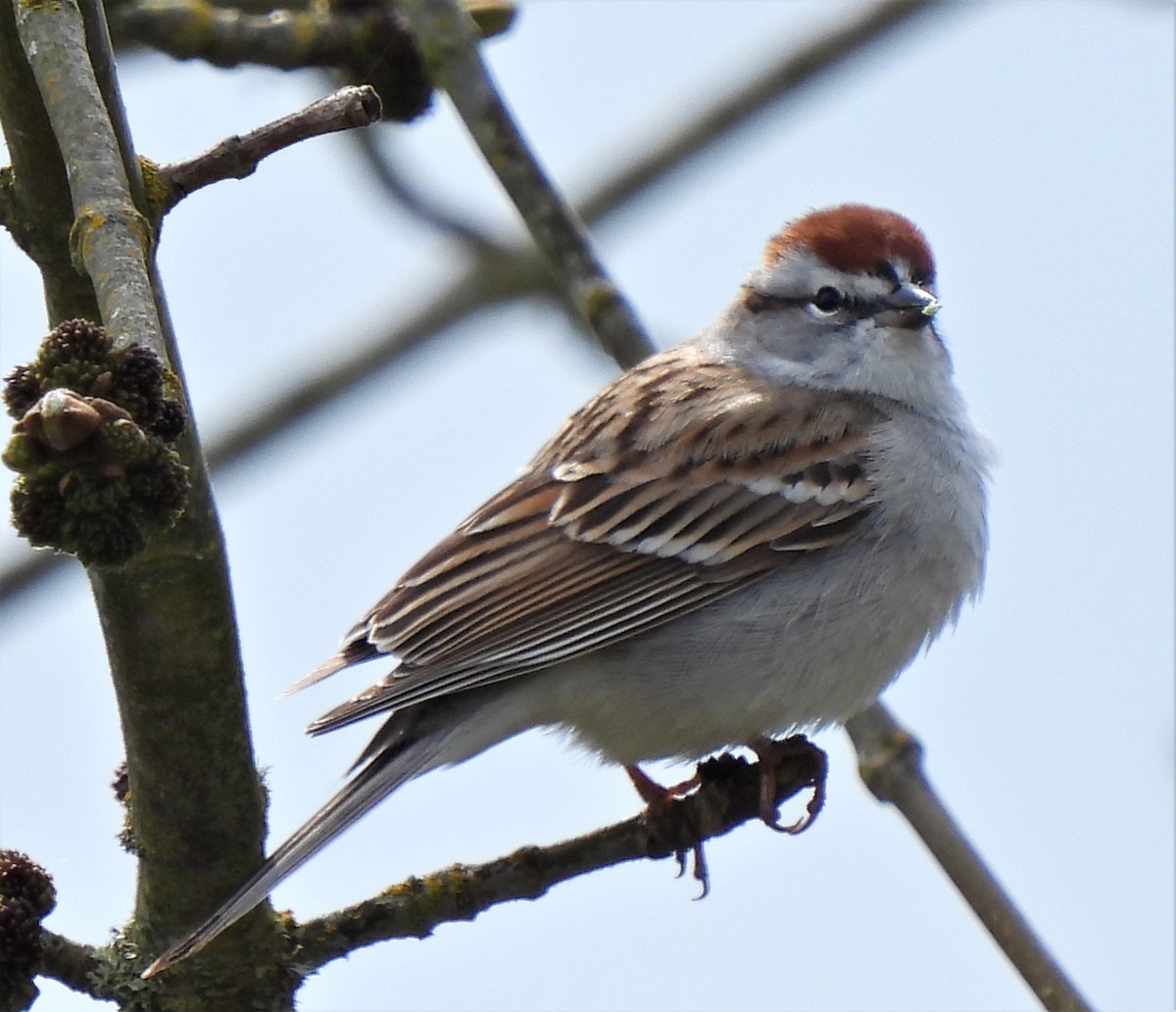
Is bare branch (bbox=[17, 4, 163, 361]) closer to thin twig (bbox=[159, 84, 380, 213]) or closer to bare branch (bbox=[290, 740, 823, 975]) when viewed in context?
thin twig (bbox=[159, 84, 380, 213])

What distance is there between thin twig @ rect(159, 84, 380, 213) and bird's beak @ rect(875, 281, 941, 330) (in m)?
2.16

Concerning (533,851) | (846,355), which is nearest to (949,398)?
(846,355)

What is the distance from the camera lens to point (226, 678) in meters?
2.66

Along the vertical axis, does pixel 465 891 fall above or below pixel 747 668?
below

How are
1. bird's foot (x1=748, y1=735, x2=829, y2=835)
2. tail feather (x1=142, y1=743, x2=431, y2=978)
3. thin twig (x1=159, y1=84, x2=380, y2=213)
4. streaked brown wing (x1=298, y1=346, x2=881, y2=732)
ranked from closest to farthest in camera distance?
1. thin twig (x1=159, y1=84, x2=380, y2=213)
2. tail feather (x1=142, y1=743, x2=431, y2=978)
3. bird's foot (x1=748, y1=735, x2=829, y2=835)
4. streaked brown wing (x1=298, y1=346, x2=881, y2=732)

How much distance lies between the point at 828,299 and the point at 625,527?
966 mm

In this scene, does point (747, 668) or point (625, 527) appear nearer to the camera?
point (747, 668)

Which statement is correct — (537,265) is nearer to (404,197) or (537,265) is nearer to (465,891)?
(404,197)

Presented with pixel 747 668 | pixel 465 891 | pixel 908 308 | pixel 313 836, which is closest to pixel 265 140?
pixel 313 836

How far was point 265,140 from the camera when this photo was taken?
101 inches

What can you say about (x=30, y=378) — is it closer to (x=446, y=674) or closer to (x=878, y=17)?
(x=446, y=674)

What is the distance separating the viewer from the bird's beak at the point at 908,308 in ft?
14.4

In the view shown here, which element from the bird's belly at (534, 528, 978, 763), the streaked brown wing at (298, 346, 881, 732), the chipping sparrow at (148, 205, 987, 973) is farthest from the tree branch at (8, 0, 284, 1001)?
the bird's belly at (534, 528, 978, 763)

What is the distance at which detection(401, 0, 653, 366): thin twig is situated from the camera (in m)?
3.88
